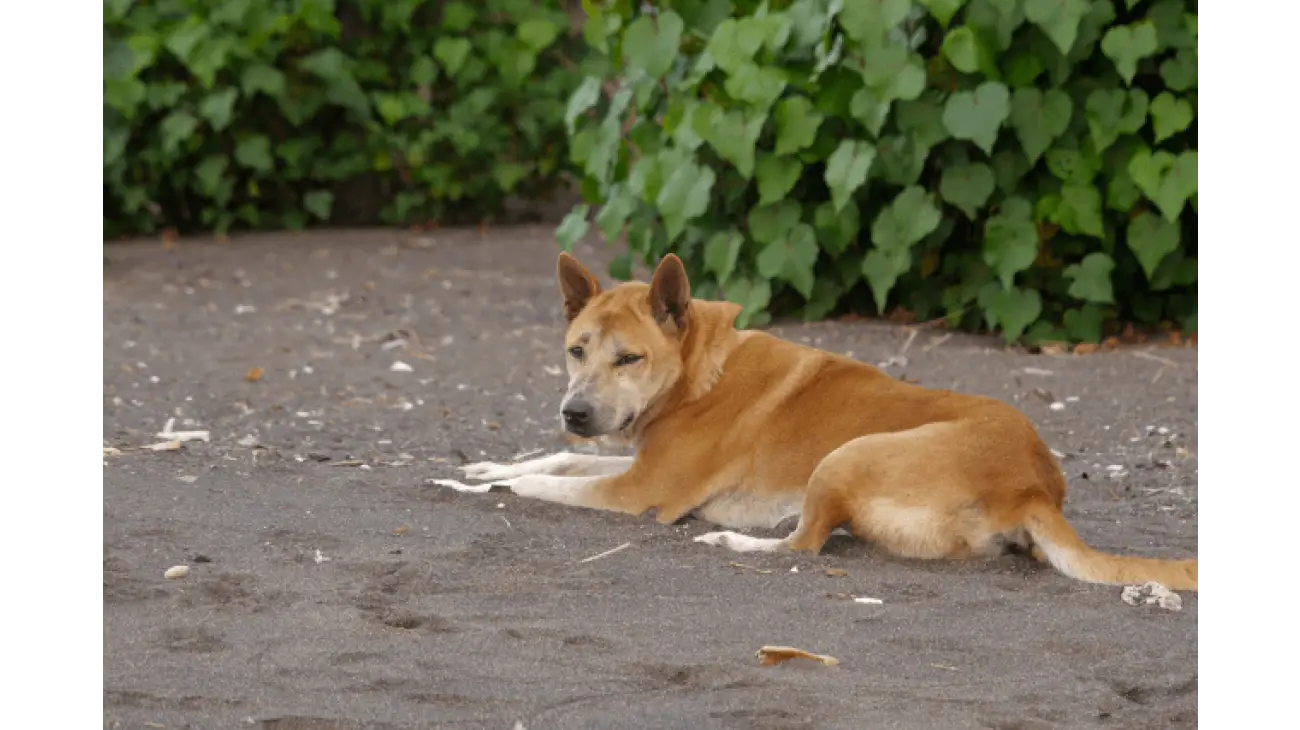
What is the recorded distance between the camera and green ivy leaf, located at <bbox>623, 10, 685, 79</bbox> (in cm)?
827

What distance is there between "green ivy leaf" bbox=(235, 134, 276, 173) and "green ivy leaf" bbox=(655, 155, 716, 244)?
15.6 feet

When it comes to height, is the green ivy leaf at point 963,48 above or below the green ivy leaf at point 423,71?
above

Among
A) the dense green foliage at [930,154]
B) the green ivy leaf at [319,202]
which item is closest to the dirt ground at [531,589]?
the dense green foliage at [930,154]

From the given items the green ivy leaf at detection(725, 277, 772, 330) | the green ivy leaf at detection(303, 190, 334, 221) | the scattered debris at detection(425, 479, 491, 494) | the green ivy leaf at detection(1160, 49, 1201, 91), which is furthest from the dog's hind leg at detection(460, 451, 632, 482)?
the green ivy leaf at detection(303, 190, 334, 221)

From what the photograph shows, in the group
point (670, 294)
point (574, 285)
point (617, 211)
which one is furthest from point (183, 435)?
point (617, 211)

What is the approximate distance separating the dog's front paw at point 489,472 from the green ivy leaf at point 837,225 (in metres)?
3.03

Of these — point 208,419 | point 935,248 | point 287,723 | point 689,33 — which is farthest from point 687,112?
point 287,723

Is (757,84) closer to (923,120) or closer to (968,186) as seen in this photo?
(923,120)

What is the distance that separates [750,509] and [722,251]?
361 centimetres

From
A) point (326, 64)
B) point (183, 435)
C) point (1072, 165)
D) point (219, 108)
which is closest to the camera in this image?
point (183, 435)

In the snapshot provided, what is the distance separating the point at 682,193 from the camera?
27.1 ft

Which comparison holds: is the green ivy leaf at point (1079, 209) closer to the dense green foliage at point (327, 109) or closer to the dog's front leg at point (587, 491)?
the dog's front leg at point (587, 491)

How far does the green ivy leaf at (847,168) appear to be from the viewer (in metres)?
7.75

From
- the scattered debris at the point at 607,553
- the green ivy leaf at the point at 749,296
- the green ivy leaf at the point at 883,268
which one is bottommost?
the scattered debris at the point at 607,553
